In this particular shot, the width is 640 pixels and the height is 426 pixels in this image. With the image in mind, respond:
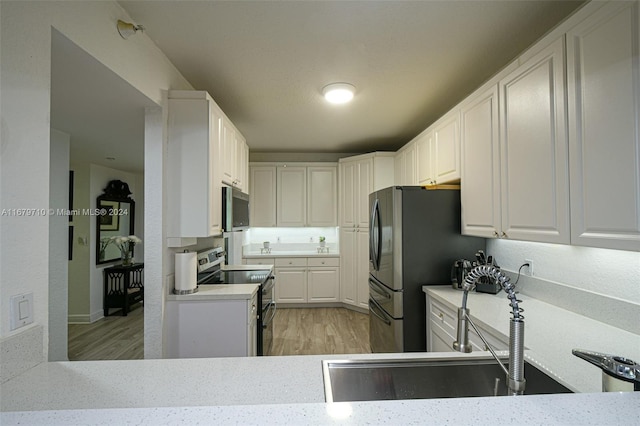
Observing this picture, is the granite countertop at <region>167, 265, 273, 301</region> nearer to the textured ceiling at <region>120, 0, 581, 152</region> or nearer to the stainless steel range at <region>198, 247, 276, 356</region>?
the stainless steel range at <region>198, 247, 276, 356</region>

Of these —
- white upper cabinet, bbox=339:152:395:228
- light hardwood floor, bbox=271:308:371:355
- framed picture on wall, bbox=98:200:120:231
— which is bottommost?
light hardwood floor, bbox=271:308:371:355

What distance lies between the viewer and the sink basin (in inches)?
41.6

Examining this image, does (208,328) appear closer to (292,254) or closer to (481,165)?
(481,165)

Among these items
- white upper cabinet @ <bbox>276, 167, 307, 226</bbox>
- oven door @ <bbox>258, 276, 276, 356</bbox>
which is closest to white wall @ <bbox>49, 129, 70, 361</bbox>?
oven door @ <bbox>258, 276, 276, 356</bbox>

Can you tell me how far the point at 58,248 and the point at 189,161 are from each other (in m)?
1.77

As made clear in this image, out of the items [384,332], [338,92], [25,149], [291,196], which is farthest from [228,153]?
[291,196]

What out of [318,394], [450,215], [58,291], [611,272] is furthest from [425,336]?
[58,291]

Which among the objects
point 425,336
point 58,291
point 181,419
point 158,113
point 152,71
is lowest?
point 425,336

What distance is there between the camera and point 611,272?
5.11 feet

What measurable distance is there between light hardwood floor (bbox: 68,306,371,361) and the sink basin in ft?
7.03

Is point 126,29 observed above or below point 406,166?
above

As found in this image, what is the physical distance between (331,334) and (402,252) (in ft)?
5.97

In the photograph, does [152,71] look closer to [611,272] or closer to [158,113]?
[158,113]

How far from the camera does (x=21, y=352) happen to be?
985 mm
